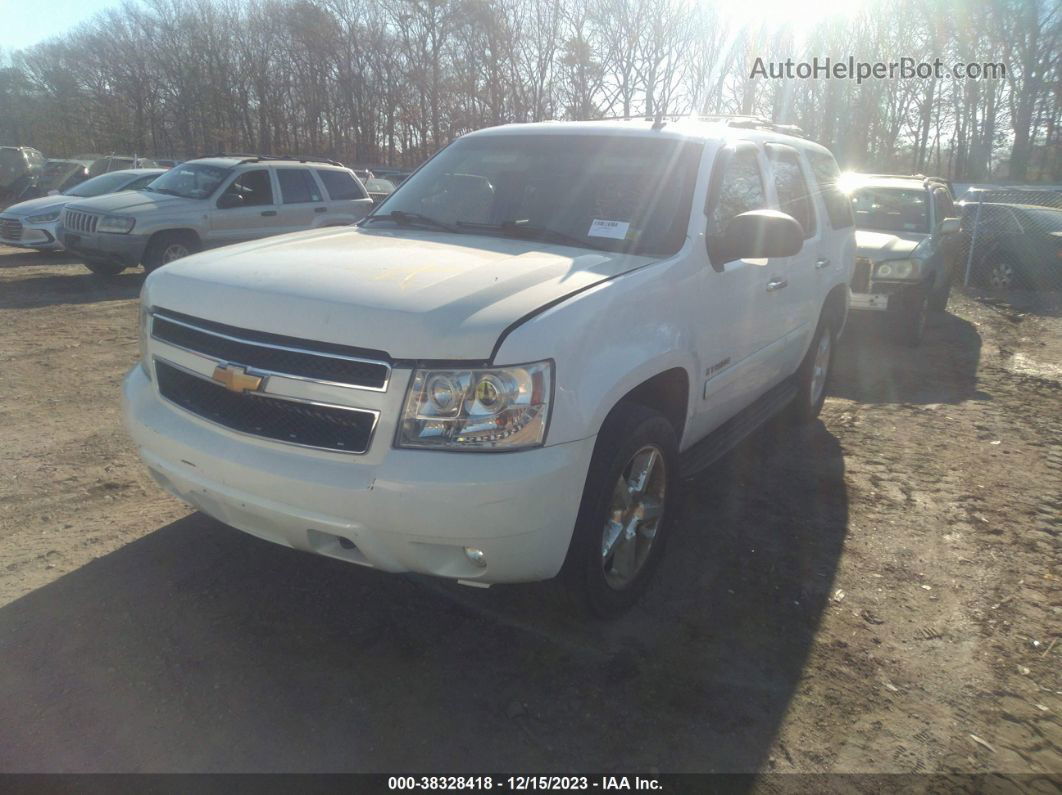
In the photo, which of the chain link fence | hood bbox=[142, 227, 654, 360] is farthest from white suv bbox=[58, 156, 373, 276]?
the chain link fence

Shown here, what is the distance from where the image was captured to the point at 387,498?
8.40 feet

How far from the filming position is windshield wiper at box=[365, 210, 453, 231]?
4.04 m

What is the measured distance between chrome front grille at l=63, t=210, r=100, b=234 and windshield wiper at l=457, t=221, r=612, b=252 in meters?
9.22

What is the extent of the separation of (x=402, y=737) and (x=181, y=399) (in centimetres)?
152

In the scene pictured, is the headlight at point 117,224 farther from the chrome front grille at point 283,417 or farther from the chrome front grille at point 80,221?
the chrome front grille at point 283,417

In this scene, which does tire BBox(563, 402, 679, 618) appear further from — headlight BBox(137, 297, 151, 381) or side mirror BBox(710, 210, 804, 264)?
headlight BBox(137, 297, 151, 381)

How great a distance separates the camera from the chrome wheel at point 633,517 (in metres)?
3.20

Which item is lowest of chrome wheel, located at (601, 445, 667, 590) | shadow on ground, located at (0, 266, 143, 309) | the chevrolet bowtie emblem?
shadow on ground, located at (0, 266, 143, 309)

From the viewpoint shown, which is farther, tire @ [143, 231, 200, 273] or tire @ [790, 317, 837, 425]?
tire @ [143, 231, 200, 273]

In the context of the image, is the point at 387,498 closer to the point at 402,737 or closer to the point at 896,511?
the point at 402,737

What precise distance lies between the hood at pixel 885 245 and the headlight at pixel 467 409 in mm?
7439

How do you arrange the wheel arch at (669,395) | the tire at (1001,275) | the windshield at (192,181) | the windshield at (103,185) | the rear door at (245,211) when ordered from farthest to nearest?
the tire at (1001,275) → the windshield at (103,185) → the windshield at (192,181) → the rear door at (245,211) → the wheel arch at (669,395)

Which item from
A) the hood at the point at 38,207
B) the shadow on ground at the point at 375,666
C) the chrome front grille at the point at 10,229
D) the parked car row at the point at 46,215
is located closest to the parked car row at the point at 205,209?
the parked car row at the point at 46,215

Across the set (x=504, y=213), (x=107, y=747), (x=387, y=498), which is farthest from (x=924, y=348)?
(x=107, y=747)
